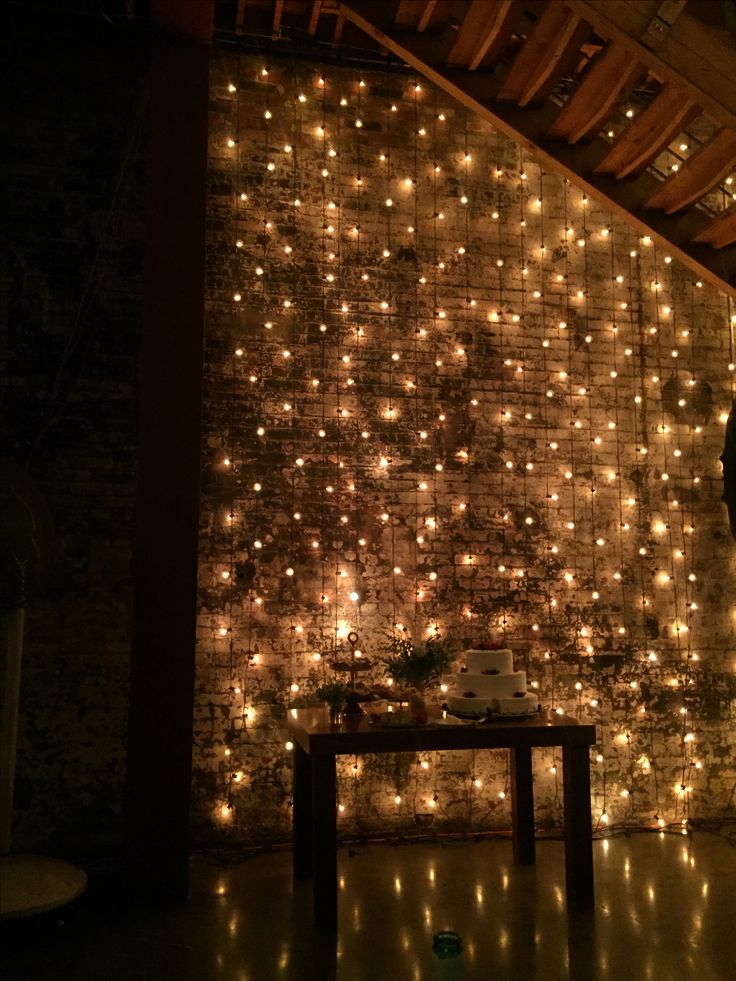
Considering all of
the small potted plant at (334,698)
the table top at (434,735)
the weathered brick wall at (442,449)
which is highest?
the weathered brick wall at (442,449)

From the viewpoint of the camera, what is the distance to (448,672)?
17.5 feet

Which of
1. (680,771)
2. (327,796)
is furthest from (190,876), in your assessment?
(680,771)

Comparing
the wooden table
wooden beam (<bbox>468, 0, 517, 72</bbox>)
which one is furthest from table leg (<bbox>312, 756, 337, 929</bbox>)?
wooden beam (<bbox>468, 0, 517, 72</bbox>)

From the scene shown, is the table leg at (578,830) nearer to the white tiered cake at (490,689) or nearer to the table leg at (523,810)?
the white tiered cake at (490,689)

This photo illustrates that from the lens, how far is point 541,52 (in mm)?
4109

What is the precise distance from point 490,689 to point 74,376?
2.84 metres

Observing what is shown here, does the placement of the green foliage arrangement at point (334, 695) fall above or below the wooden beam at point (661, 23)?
below

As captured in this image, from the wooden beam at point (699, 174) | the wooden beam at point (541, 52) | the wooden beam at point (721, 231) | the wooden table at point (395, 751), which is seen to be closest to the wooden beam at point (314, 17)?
the wooden beam at point (541, 52)

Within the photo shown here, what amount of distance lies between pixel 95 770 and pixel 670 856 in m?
3.34

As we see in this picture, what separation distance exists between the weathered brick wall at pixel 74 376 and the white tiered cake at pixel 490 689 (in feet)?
5.97

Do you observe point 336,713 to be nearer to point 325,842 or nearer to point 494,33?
point 325,842

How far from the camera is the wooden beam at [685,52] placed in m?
3.53

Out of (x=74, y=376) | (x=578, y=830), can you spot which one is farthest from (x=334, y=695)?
(x=74, y=376)

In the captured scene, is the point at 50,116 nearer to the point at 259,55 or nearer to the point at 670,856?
the point at 259,55
